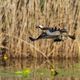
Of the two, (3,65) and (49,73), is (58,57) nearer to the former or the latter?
(3,65)

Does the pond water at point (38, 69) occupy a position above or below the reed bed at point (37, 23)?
below

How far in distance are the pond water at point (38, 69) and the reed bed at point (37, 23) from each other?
0.23 m

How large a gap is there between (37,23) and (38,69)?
185cm

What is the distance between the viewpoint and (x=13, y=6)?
11.4 m

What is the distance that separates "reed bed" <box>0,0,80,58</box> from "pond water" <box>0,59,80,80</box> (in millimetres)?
234

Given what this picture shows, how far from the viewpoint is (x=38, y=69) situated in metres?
9.95

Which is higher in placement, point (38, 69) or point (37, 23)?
point (37, 23)

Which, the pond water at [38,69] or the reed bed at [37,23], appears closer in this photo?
the pond water at [38,69]

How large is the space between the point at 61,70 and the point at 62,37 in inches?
33.8

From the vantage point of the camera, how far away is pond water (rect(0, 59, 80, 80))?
9.02m

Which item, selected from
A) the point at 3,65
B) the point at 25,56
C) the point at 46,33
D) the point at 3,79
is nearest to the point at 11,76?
the point at 3,79

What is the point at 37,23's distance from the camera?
11.6 meters

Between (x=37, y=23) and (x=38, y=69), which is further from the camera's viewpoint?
(x=37, y=23)

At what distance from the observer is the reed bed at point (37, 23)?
37.8ft
